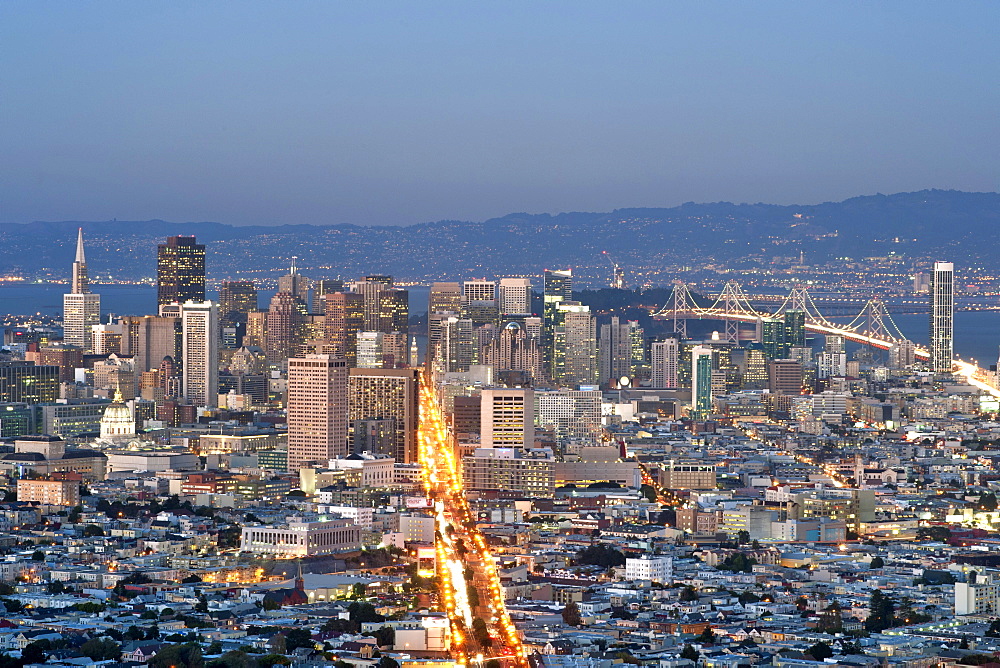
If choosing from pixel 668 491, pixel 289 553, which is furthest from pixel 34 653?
pixel 668 491

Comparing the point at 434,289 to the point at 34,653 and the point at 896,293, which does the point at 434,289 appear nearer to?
the point at 896,293

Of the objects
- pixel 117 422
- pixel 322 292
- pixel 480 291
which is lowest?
pixel 117 422

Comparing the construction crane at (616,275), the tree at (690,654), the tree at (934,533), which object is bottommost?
the tree at (690,654)

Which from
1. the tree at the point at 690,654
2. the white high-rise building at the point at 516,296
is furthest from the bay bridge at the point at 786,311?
the tree at the point at 690,654

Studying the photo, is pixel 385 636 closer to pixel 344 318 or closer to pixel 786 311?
pixel 344 318

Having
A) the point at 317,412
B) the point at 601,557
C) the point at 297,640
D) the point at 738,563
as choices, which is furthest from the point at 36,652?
the point at 317,412

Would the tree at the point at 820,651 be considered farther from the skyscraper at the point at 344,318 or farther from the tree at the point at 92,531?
the skyscraper at the point at 344,318
